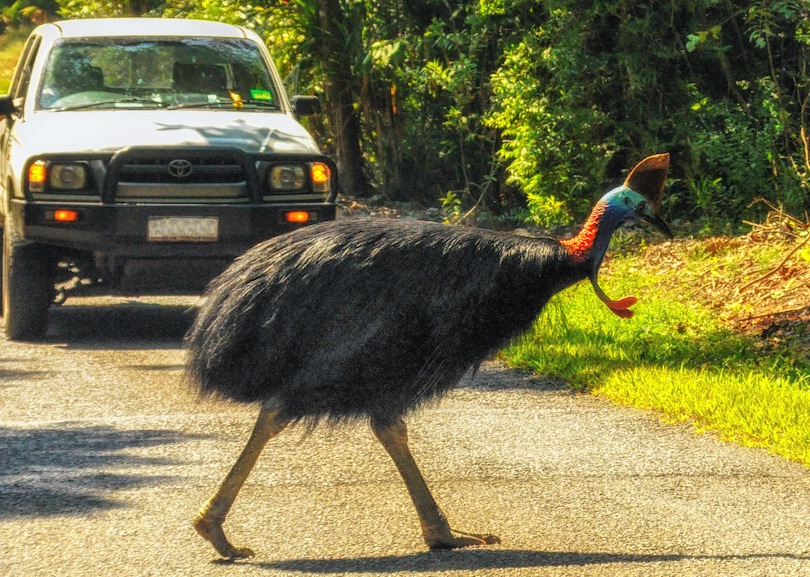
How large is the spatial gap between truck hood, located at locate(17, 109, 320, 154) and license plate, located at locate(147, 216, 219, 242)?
1.62 feet

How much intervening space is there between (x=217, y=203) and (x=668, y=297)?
3.14 meters

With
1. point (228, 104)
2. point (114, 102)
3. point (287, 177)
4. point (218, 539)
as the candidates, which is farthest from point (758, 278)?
point (218, 539)

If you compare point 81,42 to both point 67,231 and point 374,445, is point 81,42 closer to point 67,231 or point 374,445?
point 67,231

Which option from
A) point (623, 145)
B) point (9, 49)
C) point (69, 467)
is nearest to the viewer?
point (69, 467)

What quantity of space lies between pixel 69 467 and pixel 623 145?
7.48 m

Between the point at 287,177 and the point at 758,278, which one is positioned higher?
the point at 287,177

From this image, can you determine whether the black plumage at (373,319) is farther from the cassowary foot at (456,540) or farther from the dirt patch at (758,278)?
the dirt patch at (758,278)

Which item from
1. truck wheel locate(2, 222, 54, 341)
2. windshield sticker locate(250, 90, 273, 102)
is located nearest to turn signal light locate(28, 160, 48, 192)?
truck wheel locate(2, 222, 54, 341)

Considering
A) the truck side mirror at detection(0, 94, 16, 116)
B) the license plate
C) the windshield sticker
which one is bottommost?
the license plate

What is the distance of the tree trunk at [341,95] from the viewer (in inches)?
601

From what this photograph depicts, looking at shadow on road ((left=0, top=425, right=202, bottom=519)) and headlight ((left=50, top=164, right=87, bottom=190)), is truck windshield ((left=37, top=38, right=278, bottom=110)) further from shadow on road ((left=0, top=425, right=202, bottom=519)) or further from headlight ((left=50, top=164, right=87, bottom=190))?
shadow on road ((left=0, top=425, right=202, bottom=519))

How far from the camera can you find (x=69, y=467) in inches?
223

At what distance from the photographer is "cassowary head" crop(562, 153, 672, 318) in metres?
4.54

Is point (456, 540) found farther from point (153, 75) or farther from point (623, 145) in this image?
point (623, 145)
